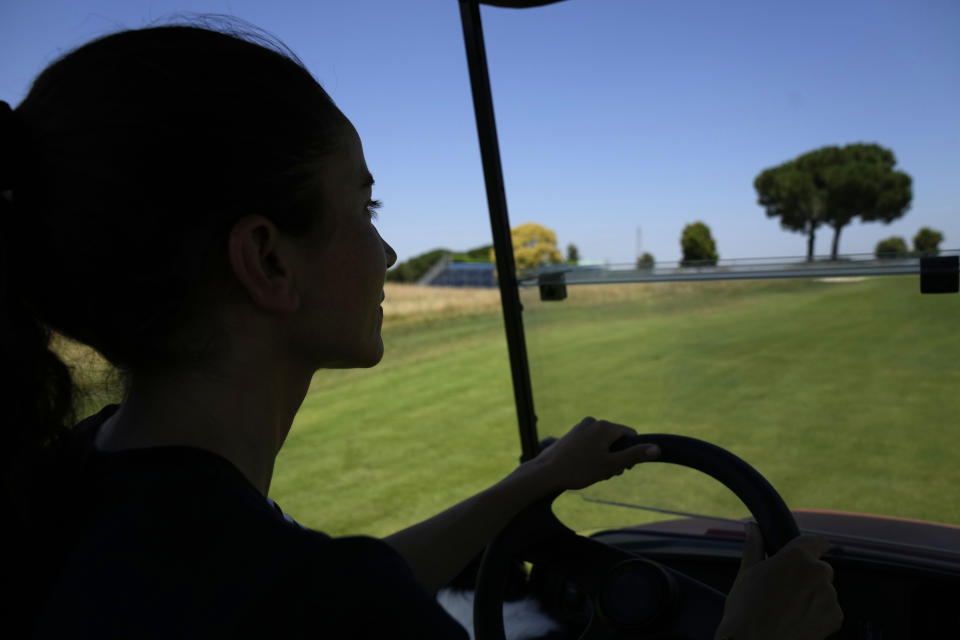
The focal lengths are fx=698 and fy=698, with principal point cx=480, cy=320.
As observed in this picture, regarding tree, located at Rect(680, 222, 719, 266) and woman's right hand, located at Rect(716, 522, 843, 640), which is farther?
tree, located at Rect(680, 222, 719, 266)

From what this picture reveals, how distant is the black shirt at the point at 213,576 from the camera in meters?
0.51

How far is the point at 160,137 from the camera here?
24.8 inches

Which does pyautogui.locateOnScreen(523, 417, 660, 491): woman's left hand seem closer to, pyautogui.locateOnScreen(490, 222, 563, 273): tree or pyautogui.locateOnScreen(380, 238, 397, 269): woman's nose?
pyautogui.locateOnScreen(380, 238, 397, 269): woman's nose

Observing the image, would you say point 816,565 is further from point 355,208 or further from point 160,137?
point 160,137

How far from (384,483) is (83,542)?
12.9 ft

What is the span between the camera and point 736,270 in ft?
4.60

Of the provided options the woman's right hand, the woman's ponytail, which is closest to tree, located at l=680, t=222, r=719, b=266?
the woman's right hand

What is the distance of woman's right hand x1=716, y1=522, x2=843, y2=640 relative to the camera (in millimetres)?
740

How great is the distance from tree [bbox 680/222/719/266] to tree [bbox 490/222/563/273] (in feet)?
1.02

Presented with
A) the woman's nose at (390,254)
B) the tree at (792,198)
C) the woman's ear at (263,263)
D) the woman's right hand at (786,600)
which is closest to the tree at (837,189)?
the tree at (792,198)

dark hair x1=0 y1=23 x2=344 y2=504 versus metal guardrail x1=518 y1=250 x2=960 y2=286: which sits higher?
dark hair x1=0 y1=23 x2=344 y2=504

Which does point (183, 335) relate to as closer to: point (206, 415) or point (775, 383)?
point (206, 415)

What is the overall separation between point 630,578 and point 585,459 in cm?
18

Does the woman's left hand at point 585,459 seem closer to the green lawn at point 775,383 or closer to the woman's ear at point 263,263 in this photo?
the green lawn at point 775,383
